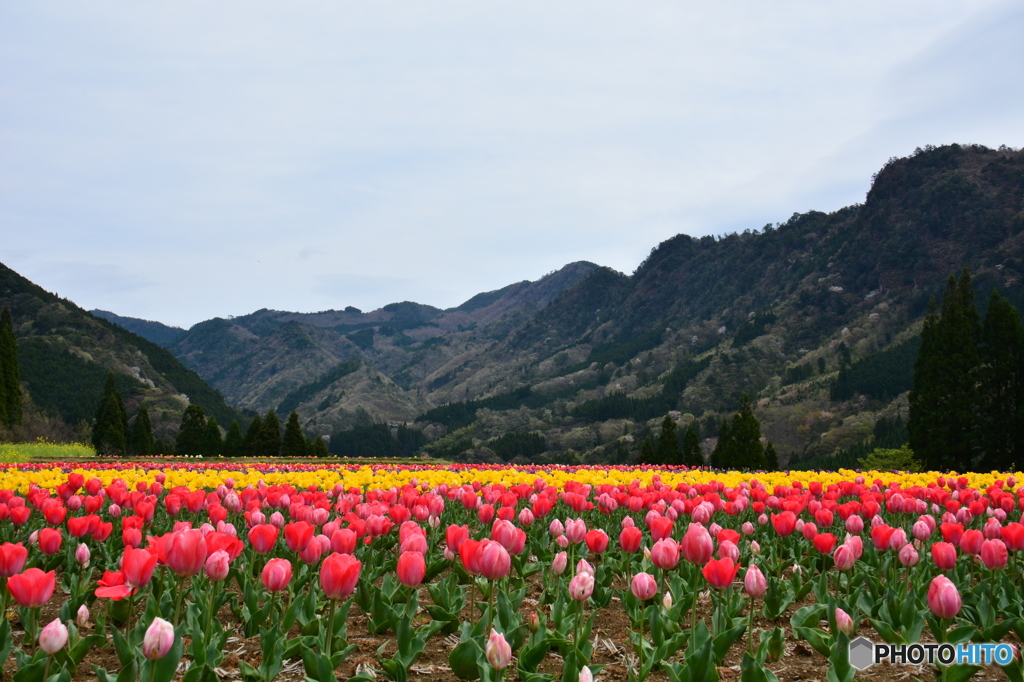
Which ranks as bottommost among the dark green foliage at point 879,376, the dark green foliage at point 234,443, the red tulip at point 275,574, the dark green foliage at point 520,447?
the dark green foliage at point 520,447

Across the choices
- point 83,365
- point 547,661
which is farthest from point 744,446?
point 83,365

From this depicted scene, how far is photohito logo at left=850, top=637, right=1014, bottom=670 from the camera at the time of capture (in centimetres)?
400

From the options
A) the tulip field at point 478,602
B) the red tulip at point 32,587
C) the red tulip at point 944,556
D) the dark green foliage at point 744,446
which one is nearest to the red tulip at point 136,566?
the tulip field at point 478,602

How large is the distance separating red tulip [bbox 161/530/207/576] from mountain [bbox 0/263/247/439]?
119 meters

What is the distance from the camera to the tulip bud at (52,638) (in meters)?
3.02

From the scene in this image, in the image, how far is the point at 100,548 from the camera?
6250 millimetres

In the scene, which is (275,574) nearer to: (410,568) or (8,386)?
(410,568)

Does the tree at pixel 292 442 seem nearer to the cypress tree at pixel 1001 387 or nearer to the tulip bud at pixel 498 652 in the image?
the cypress tree at pixel 1001 387

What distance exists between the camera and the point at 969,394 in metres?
34.5

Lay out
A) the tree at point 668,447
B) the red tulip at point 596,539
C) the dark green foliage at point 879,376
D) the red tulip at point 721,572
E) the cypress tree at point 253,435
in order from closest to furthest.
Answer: the red tulip at point 721,572 < the red tulip at point 596,539 < the tree at point 668,447 < the cypress tree at point 253,435 < the dark green foliage at point 879,376

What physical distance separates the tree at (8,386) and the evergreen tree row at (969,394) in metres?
54.8

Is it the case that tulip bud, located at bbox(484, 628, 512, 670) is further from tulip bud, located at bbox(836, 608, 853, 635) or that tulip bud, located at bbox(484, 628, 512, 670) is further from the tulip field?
tulip bud, located at bbox(836, 608, 853, 635)

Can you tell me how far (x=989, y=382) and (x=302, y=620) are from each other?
1622 inches

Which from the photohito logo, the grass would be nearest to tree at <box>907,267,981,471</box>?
the photohito logo
